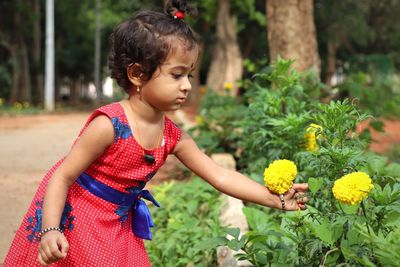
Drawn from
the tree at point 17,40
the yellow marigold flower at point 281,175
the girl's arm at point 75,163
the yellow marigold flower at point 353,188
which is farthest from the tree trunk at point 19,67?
the yellow marigold flower at point 353,188

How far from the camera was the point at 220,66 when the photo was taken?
18.3 m

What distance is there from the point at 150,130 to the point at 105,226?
0.41 meters

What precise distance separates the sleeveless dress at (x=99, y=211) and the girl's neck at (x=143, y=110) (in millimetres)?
61

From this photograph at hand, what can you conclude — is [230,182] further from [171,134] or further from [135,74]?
[135,74]

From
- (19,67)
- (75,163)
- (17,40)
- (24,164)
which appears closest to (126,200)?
(75,163)

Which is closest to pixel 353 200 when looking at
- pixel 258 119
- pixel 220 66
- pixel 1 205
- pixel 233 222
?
pixel 233 222

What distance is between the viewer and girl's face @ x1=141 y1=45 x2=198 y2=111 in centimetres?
242

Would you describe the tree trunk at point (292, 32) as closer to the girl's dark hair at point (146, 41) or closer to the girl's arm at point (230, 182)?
the girl's arm at point (230, 182)

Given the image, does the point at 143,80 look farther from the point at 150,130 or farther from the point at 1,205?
the point at 1,205

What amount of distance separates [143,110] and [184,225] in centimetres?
188

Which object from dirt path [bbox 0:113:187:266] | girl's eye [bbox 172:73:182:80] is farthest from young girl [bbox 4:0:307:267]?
dirt path [bbox 0:113:187:266]

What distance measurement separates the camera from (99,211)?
250 centimetres

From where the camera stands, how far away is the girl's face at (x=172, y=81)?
2.42 meters

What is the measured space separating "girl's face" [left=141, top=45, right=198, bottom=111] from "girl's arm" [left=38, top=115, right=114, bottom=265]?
21cm
